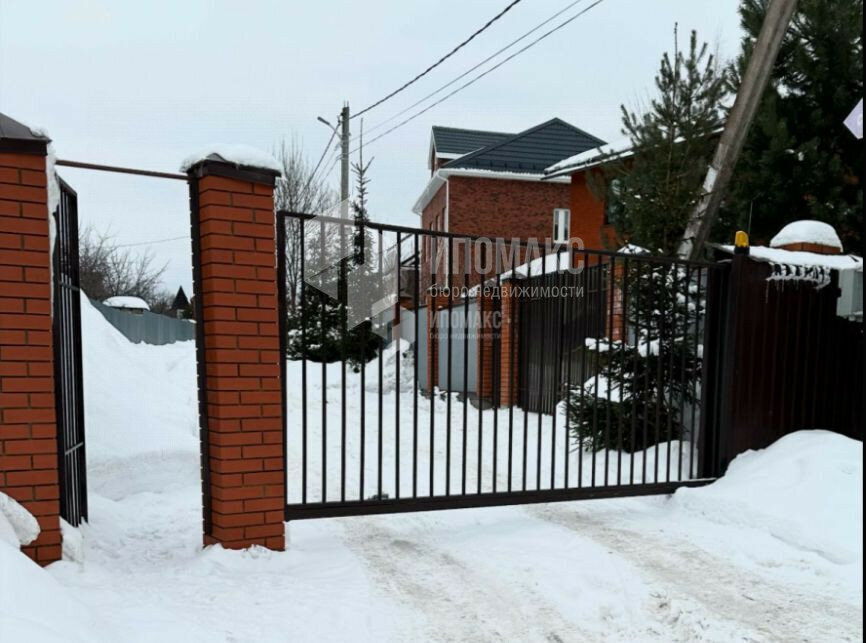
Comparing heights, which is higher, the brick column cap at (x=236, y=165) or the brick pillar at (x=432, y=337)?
the brick column cap at (x=236, y=165)

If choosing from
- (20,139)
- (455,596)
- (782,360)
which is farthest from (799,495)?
(20,139)

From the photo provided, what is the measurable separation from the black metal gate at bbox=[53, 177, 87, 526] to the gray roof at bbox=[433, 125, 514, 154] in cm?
1891

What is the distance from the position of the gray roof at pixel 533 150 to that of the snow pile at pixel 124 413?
12337 millimetres

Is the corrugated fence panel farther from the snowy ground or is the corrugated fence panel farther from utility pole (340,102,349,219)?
the snowy ground

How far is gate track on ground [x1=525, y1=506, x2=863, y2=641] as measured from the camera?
8.38ft

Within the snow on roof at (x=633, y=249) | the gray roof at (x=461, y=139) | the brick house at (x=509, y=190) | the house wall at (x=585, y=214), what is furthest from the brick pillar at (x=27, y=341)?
the gray roof at (x=461, y=139)

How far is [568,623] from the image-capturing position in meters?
2.53

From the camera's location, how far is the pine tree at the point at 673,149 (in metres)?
5.54

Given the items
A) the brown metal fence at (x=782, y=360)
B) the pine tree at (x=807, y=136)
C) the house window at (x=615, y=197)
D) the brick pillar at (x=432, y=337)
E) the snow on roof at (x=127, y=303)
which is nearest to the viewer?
the brick pillar at (x=432, y=337)

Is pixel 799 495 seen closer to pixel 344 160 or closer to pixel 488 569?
pixel 488 569

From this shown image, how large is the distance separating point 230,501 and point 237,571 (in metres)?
0.33

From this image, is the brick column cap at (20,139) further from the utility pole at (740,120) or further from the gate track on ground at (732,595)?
the utility pole at (740,120)

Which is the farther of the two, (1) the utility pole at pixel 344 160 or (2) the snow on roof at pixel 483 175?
(2) the snow on roof at pixel 483 175

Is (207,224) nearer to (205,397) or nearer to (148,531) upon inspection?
(205,397)
